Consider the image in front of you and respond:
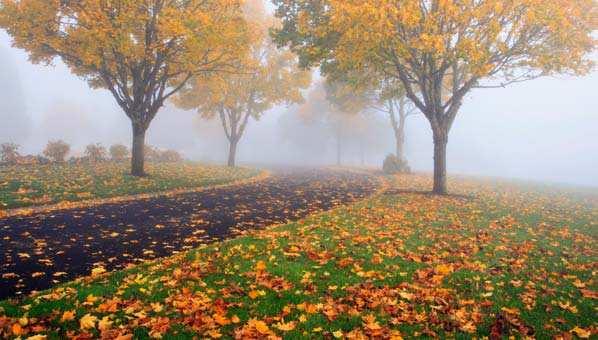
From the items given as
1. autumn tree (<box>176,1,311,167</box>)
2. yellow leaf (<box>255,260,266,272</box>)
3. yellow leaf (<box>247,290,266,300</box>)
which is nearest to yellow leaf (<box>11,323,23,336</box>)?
yellow leaf (<box>247,290,266,300</box>)

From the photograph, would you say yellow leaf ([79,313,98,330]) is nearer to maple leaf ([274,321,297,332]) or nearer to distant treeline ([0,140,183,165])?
maple leaf ([274,321,297,332])

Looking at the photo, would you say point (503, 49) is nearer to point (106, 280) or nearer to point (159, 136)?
point (106, 280)

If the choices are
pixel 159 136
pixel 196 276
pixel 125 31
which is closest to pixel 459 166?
pixel 159 136

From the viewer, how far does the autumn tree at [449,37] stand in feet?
49.9

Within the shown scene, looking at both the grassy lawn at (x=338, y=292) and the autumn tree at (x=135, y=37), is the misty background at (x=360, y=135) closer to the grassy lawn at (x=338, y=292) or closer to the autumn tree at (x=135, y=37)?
the autumn tree at (x=135, y=37)

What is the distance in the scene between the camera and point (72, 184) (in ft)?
54.7

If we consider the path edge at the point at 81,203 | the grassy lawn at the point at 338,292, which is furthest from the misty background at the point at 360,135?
the grassy lawn at the point at 338,292

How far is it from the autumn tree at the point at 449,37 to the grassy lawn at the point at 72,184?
9618 millimetres

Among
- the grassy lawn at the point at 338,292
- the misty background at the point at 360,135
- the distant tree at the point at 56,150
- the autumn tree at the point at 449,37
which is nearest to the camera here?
the grassy lawn at the point at 338,292

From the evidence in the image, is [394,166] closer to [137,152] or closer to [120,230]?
[137,152]

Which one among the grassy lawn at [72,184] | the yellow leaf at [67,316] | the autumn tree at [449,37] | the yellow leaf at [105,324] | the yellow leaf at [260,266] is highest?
the autumn tree at [449,37]

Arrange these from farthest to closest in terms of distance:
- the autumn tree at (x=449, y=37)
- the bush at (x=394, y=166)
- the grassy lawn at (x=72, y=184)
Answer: the bush at (x=394, y=166) < the autumn tree at (x=449, y=37) < the grassy lawn at (x=72, y=184)

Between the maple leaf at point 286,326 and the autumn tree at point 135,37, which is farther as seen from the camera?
the autumn tree at point 135,37

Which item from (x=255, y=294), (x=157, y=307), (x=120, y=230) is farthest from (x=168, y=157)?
(x=157, y=307)
